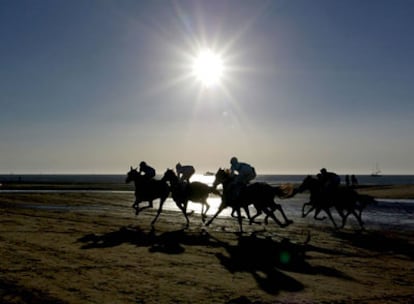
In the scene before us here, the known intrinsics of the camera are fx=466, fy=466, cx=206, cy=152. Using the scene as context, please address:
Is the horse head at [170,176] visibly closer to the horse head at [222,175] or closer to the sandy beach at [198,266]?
the horse head at [222,175]

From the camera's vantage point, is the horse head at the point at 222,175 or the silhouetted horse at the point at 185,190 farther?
the silhouetted horse at the point at 185,190

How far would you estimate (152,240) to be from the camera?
46.6 ft

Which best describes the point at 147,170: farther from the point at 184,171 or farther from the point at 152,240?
the point at 152,240

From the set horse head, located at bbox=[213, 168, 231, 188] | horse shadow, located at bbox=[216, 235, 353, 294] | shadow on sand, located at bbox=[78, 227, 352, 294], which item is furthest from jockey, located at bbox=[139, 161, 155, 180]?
horse shadow, located at bbox=[216, 235, 353, 294]

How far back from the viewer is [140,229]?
56.9 feet

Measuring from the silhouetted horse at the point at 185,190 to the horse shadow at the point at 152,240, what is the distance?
8.19 ft

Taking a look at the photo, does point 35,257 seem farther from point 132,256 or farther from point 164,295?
point 164,295

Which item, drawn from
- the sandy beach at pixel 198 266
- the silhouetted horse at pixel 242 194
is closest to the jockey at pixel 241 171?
the silhouetted horse at pixel 242 194

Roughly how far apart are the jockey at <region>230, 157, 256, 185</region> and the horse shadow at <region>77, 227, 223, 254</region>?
228 cm

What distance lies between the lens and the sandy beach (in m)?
7.56

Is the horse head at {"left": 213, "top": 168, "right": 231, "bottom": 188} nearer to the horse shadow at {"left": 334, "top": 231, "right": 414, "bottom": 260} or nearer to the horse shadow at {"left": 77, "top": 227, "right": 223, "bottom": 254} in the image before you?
the horse shadow at {"left": 77, "top": 227, "right": 223, "bottom": 254}

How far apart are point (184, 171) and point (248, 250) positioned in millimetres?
6959

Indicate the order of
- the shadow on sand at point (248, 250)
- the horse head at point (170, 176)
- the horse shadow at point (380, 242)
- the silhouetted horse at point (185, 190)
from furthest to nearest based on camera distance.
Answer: the silhouetted horse at point (185, 190)
the horse head at point (170, 176)
the horse shadow at point (380, 242)
the shadow on sand at point (248, 250)

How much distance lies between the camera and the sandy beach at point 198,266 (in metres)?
7.56
